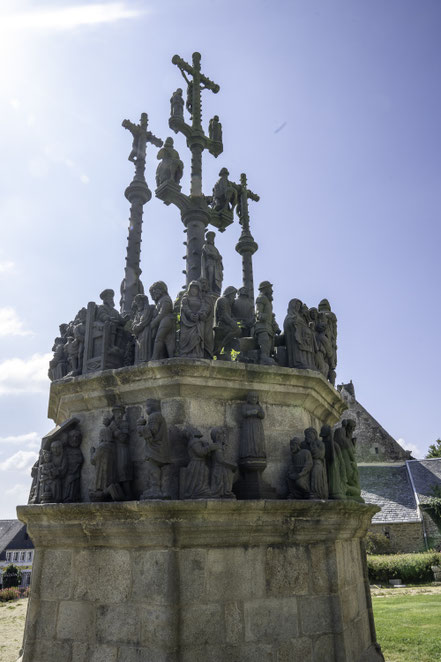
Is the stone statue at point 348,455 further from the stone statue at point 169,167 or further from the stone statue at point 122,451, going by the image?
the stone statue at point 169,167

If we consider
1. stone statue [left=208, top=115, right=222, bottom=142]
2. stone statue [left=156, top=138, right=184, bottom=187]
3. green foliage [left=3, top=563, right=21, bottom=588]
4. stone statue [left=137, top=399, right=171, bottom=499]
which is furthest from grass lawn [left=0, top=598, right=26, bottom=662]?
stone statue [left=208, top=115, right=222, bottom=142]

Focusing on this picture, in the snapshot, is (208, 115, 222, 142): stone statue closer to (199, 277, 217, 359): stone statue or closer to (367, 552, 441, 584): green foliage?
(199, 277, 217, 359): stone statue

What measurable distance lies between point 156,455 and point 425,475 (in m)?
33.1

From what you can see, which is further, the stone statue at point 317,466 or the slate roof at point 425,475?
the slate roof at point 425,475

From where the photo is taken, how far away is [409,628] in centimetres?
1085

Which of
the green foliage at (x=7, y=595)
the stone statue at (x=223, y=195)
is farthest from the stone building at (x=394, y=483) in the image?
the stone statue at (x=223, y=195)

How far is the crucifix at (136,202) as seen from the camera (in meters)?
11.0

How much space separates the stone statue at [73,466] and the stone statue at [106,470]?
1.99 feet

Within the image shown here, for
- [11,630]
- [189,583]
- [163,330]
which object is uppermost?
[163,330]


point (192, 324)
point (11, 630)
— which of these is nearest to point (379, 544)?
point (11, 630)

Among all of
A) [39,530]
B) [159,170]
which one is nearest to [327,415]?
[39,530]

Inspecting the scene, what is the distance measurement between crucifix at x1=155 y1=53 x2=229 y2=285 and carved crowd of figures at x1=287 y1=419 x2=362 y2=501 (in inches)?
155

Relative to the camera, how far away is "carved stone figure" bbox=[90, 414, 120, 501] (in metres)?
5.76

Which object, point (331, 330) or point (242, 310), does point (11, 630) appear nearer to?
point (242, 310)
